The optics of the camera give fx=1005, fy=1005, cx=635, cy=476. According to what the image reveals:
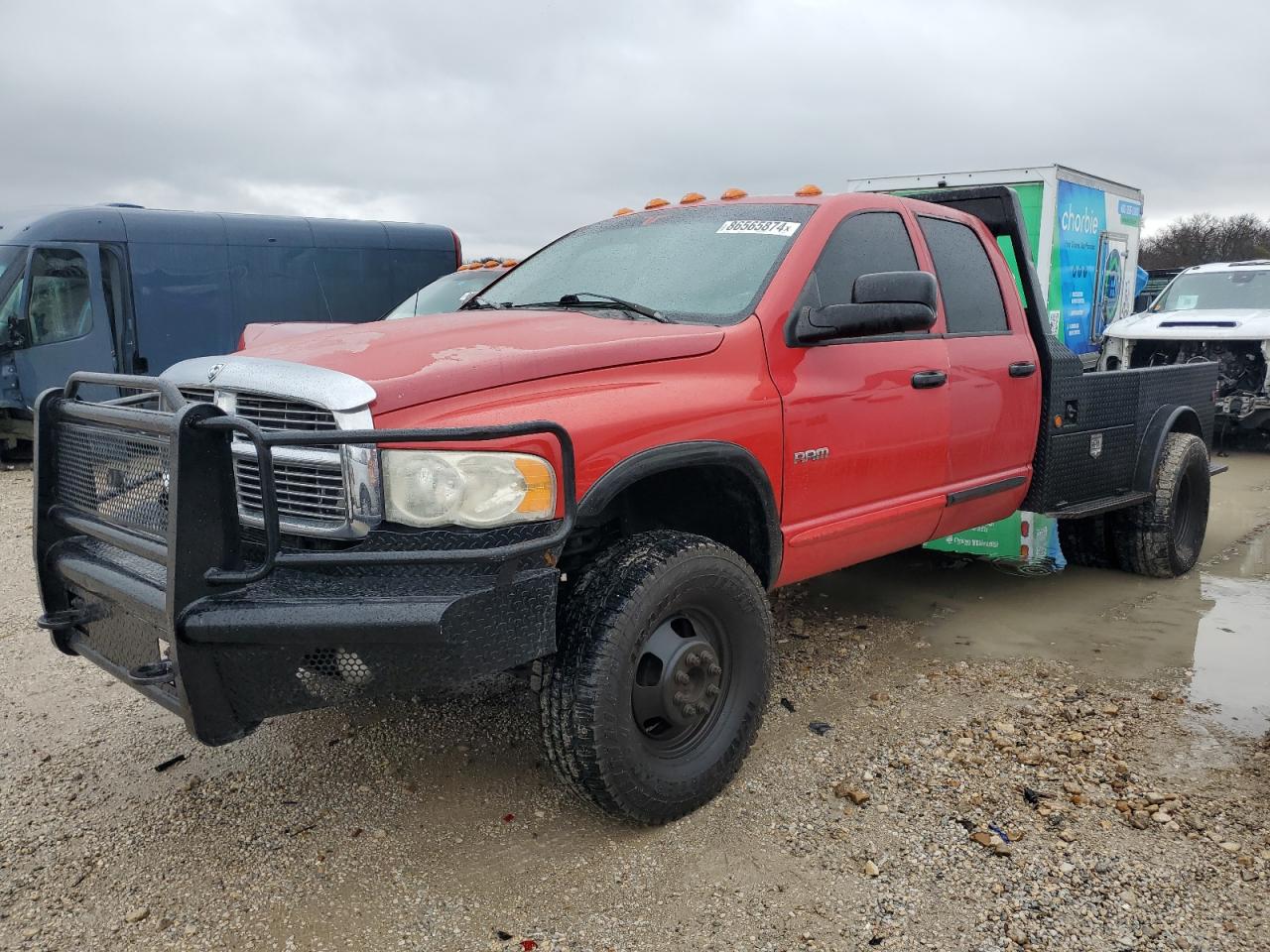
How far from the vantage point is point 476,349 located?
9.12ft

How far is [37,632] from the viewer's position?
15.7 ft

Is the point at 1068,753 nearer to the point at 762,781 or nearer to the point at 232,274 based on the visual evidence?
the point at 762,781

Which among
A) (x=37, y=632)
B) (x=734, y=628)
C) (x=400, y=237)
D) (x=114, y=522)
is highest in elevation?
(x=400, y=237)

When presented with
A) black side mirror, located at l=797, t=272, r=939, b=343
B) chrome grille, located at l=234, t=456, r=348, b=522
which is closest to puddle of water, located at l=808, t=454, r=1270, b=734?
black side mirror, located at l=797, t=272, r=939, b=343

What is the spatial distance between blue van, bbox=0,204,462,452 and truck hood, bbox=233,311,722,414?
9119 mm

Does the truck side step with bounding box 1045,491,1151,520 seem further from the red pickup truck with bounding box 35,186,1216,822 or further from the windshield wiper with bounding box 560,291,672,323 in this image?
the windshield wiper with bounding box 560,291,672,323

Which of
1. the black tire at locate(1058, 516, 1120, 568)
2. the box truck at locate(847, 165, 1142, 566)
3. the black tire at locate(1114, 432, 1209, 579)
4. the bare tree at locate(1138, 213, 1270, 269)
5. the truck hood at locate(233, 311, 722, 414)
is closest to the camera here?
the truck hood at locate(233, 311, 722, 414)

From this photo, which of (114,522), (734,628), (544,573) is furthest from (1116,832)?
(114,522)

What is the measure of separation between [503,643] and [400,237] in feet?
39.8

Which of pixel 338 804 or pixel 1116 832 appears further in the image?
pixel 338 804

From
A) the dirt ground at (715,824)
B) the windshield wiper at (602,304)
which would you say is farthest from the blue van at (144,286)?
the windshield wiper at (602,304)

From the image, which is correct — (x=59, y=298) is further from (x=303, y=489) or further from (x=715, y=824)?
(x=715, y=824)

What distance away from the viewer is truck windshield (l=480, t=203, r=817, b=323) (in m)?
3.41

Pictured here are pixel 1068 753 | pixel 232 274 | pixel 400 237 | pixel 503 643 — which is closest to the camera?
pixel 503 643
